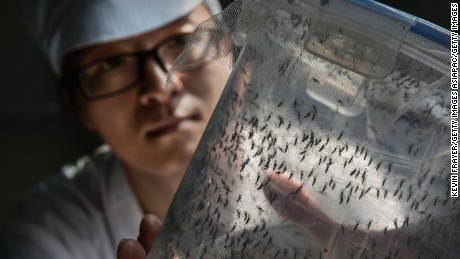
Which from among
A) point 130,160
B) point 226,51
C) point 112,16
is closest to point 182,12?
point 112,16

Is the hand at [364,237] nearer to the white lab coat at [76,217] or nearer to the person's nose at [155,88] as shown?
the person's nose at [155,88]

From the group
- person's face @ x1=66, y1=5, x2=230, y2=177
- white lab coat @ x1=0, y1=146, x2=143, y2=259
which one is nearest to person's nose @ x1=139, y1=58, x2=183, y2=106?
person's face @ x1=66, y1=5, x2=230, y2=177

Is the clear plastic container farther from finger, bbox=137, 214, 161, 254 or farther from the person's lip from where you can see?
the person's lip

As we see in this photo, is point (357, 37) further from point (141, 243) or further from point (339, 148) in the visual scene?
point (141, 243)

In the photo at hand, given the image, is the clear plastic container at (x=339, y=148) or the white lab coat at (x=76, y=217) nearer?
the clear plastic container at (x=339, y=148)

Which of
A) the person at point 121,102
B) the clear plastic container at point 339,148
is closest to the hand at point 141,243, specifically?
the clear plastic container at point 339,148

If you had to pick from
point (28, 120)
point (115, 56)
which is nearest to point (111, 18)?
point (115, 56)
